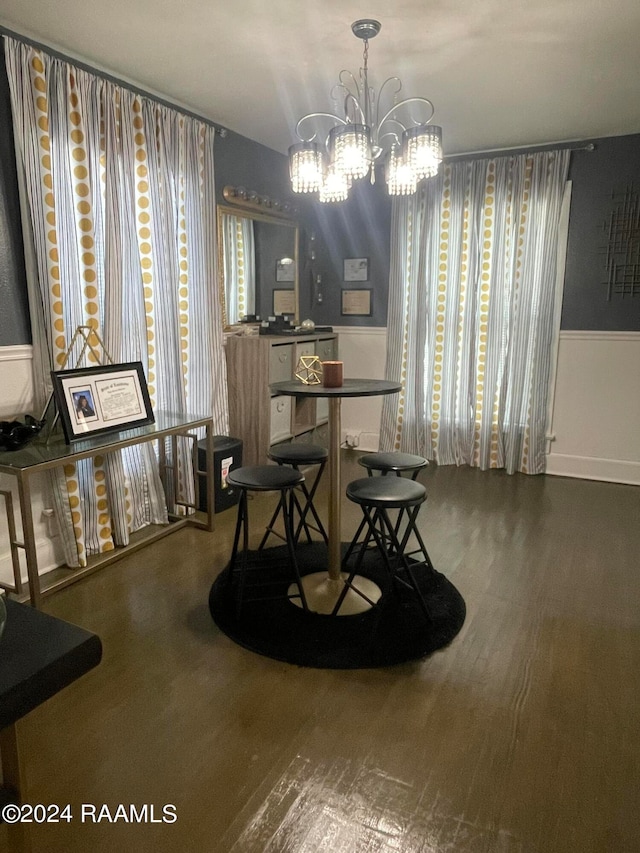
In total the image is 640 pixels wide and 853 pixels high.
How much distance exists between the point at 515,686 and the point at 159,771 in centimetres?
120

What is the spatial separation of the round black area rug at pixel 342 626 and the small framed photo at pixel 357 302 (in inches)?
111

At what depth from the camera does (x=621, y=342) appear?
424 centimetres

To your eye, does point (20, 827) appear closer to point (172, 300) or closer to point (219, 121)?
point (172, 300)

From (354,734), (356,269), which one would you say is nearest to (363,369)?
(356,269)

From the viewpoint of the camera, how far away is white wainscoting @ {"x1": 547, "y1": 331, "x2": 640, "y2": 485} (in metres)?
4.27

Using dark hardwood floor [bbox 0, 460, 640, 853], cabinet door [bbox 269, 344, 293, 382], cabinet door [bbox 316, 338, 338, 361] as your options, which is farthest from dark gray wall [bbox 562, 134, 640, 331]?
dark hardwood floor [bbox 0, 460, 640, 853]

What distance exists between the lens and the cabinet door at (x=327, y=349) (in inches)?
186

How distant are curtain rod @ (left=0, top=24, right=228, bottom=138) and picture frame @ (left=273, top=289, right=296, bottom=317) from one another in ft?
4.07

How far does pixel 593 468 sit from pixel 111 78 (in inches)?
159

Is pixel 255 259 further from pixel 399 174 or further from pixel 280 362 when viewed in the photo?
pixel 399 174

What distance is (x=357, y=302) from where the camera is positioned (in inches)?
200

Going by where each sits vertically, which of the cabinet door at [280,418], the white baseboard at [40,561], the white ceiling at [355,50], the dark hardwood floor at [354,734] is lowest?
the dark hardwood floor at [354,734]

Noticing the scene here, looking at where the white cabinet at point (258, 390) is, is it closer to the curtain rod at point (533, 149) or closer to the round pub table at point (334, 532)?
the round pub table at point (334, 532)

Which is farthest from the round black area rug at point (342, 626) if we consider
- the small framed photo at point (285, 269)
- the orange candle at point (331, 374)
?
the small framed photo at point (285, 269)
